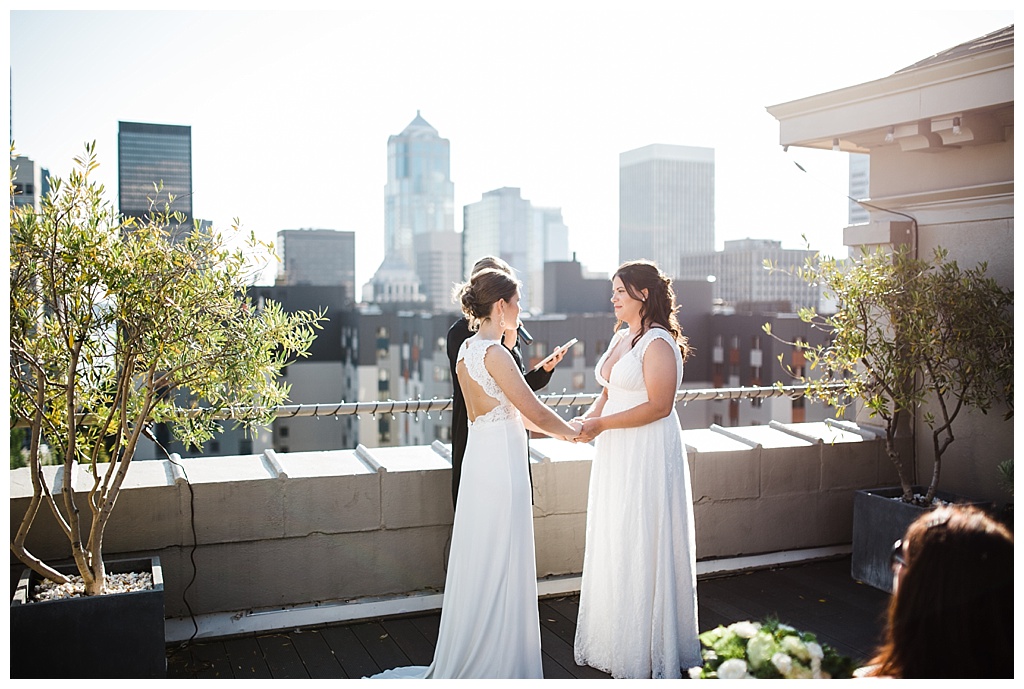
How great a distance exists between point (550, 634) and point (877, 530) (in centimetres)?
169

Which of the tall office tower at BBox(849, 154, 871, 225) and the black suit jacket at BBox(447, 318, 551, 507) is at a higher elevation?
the tall office tower at BBox(849, 154, 871, 225)

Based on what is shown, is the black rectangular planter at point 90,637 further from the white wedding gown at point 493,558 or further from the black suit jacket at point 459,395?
the black suit jacket at point 459,395

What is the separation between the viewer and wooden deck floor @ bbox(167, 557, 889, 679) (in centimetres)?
333

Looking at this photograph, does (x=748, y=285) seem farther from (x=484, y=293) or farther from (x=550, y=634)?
(x=484, y=293)

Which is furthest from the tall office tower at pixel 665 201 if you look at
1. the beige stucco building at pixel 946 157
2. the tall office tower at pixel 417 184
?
the beige stucco building at pixel 946 157

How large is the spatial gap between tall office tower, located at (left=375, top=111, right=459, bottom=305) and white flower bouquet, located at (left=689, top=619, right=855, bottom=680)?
4947 inches

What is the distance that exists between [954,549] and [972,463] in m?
3.54

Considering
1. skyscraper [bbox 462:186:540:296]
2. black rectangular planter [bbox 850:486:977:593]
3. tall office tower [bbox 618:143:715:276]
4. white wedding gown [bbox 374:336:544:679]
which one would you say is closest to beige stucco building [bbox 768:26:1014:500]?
black rectangular planter [bbox 850:486:977:593]

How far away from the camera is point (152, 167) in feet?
12.1

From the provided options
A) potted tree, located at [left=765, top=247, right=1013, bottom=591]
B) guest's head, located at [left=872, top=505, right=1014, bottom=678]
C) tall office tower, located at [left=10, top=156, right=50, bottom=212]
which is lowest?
guest's head, located at [left=872, top=505, right=1014, bottom=678]

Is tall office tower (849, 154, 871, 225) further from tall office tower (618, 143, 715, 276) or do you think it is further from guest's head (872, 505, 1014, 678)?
tall office tower (618, 143, 715, 276)

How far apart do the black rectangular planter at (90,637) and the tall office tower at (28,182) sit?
124 cm

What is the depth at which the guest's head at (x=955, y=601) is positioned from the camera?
147 cm

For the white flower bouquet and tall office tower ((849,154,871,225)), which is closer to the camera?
the white flower bouquet
